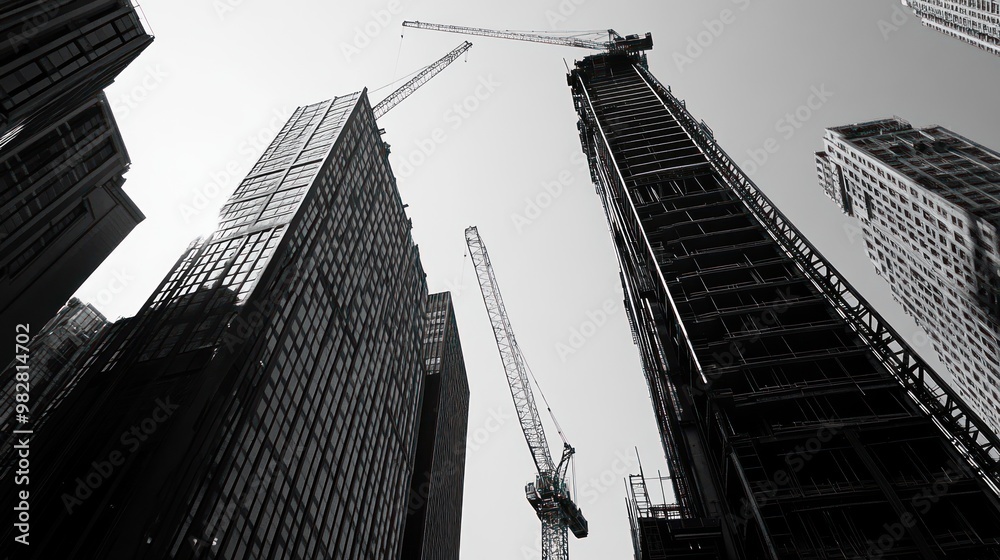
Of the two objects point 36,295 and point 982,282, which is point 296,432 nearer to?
point 36,295

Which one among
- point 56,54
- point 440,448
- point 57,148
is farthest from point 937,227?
point 57,148

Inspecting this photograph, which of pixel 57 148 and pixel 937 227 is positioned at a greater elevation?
pixel 937 227

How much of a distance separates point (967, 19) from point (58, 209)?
6730 inches

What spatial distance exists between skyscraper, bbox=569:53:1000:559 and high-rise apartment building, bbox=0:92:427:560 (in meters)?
31.5

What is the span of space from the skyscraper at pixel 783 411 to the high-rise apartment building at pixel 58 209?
156ft

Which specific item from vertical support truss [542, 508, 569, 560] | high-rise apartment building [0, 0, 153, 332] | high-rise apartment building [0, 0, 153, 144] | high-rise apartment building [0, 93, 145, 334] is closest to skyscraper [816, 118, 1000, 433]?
vertical support truss [542, 508, 569, 560]

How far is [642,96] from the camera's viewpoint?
8156 cm

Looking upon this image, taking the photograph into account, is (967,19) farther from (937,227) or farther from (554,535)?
(554,535)

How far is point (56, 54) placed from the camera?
46781mm

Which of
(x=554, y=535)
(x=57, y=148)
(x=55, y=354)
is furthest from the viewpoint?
(x=554, y=535)

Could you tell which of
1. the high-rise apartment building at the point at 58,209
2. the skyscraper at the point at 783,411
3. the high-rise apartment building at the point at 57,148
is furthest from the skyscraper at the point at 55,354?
the skyscraper at the point at 783,411

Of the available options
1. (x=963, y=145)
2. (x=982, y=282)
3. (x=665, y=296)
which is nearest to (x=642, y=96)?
(x=665, y=296)

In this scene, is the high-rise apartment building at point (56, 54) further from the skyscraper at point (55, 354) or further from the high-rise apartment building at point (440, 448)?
the high-rise apartment building at point (440, 448)

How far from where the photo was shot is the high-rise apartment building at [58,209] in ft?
151
